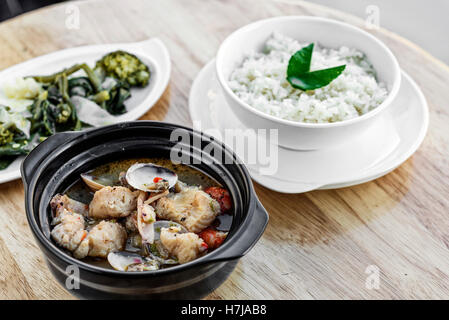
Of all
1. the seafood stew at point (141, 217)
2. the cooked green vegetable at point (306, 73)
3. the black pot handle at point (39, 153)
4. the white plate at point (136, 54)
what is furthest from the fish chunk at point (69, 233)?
the cooked green vegetable at point (306, 73)

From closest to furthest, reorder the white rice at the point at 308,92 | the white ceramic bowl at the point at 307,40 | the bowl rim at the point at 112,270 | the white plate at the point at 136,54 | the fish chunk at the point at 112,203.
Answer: the bowl rim at the point at 112,270 → the fish chunk at the point at 112,203 → the white ceramic bowl at the point at 307,40 → the white rice at the point at 308,92 → the white plate at the point at 136,54

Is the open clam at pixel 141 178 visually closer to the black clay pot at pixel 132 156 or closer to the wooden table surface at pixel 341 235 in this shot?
the black clay pot at pixel 132 156

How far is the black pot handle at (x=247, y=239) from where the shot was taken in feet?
3.56

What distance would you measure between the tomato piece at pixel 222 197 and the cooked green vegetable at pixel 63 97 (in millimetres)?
735

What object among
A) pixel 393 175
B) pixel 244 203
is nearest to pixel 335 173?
pixel 393 175

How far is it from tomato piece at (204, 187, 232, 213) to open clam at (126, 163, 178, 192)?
0.11 m

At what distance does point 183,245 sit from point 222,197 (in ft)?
0.74

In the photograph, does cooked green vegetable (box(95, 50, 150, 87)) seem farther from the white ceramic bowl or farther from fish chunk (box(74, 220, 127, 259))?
fish chunk (box(74, 220, 127, 259))

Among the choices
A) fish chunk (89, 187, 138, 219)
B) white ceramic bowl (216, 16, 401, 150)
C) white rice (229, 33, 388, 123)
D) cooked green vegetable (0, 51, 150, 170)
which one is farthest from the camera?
cooked green vegetable (0, 51, 150, 170)

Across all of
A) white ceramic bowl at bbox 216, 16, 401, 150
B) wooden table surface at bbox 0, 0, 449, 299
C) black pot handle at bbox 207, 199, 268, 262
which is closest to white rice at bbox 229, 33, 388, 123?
white ceramic bowl at bbox 216, 16, 401, 150

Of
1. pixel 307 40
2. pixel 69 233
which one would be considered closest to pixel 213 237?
pixel 69 233

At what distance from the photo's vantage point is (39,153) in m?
1.33

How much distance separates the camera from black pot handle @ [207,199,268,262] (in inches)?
42.7

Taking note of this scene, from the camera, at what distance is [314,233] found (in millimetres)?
1515
